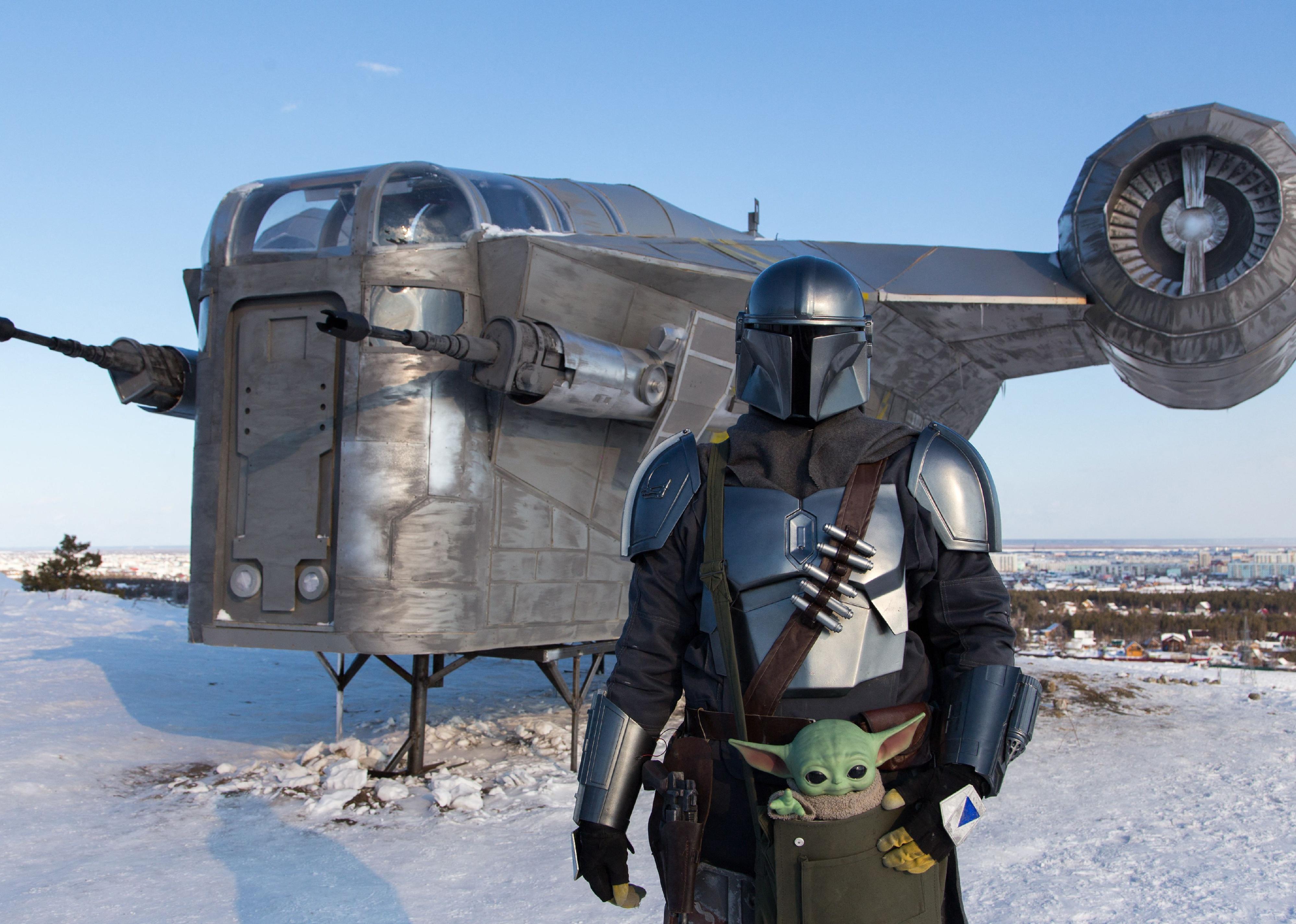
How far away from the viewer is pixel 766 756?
6.85 feet

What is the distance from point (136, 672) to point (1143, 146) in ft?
39.2

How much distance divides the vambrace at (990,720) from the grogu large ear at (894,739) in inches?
3.8

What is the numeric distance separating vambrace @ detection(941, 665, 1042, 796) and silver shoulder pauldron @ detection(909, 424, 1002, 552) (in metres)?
0.31

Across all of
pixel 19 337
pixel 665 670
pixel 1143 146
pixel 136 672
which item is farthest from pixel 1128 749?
pixel 136 672

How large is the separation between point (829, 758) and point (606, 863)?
69 cm

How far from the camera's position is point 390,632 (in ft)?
21.3

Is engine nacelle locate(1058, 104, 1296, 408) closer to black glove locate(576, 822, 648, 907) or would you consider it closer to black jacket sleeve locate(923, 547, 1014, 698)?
black jacket sleeve locate(923, 547, 1014, 698)

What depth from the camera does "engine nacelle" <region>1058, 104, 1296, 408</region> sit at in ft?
23.6

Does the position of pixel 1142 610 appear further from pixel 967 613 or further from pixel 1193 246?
pixel 967 613

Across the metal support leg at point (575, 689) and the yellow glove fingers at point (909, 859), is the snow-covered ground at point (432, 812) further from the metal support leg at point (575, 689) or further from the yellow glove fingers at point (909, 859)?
the yellow glove fingers at point (909, 859)

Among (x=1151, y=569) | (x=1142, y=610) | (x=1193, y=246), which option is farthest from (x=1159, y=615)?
(x=1151, y=569)

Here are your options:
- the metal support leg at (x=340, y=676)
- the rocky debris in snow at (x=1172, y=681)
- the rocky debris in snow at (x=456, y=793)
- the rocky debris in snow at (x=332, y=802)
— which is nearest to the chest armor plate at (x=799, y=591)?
the rocky debris in snow at (x=456, y=793)

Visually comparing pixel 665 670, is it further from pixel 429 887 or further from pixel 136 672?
pixel 136 672

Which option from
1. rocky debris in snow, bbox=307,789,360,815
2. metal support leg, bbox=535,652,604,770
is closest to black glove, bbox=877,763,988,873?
rocky debris in snow, bbox=307,789,360,815
